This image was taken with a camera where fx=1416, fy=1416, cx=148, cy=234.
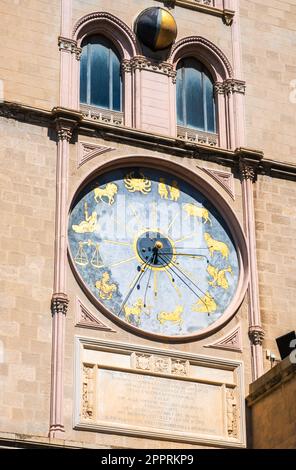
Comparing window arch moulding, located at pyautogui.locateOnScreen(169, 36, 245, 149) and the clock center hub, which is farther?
window arch moulding, located at pyautogui.locateOnScreen(169, 36, 245, 149)

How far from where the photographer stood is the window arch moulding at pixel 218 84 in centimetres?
3297

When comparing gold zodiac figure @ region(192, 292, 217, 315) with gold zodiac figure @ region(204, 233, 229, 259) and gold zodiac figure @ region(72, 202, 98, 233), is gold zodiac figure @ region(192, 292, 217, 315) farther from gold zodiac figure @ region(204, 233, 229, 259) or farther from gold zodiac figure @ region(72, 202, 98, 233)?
gold zodiac figure @ region(72, 202, 98, 233)

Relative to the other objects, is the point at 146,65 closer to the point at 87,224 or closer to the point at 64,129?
the point at 64,129

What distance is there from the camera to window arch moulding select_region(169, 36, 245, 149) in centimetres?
→ 3297

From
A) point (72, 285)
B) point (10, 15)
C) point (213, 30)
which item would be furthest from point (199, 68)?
point (72, 285)

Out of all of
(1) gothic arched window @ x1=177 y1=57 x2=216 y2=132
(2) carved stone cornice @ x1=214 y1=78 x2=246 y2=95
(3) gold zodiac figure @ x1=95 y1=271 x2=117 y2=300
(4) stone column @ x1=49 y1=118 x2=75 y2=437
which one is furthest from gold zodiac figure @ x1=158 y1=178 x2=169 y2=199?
(2) carved stone cornice @ x1=214 y1=78 x2=246 y2=95

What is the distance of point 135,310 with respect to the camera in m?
30.2

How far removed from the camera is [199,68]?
33.8 metres

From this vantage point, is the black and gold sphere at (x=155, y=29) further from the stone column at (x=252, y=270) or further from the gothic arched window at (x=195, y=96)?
the stone column at (x=252, y=270)

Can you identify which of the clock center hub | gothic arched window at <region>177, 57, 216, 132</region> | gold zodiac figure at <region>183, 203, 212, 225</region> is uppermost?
gothic arched window at <region>177, 57, 216, 132</region>

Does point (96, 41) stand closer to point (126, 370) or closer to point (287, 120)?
point (287, 120)

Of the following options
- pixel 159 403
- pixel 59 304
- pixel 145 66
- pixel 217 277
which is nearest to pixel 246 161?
pixel 217 277

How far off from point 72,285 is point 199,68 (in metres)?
7.09

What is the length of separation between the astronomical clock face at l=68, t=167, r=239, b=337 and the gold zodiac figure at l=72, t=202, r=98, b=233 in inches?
0.8
